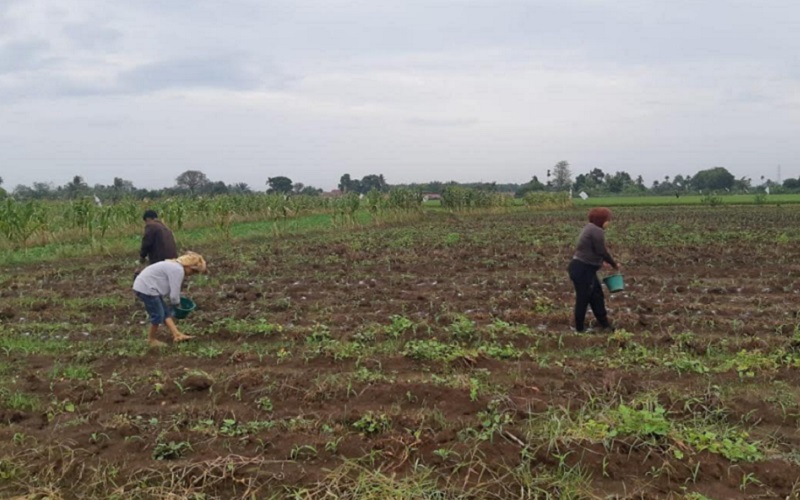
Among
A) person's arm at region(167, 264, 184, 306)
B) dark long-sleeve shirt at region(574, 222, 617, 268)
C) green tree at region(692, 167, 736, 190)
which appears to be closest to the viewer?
person's arm at region(167, 264, 184, 306)

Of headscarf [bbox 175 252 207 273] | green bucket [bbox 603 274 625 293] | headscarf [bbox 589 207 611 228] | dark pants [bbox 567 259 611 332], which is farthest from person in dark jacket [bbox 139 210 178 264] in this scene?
green bucket [bbox 603 274 625 293]

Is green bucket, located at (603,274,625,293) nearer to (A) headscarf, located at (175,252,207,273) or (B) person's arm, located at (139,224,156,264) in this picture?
(A) headscarf, located at (175,252,207,273)

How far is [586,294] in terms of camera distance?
720 centimetres

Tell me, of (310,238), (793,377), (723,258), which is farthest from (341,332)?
(310,238)

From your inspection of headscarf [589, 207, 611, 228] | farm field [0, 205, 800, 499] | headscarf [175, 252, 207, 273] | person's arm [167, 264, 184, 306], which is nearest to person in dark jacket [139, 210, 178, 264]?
farm field [0, 205, 800, 499]

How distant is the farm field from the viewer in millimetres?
3764

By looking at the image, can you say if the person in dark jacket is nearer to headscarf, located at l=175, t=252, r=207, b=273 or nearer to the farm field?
the farm field

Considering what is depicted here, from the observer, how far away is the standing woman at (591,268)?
7.20 metres

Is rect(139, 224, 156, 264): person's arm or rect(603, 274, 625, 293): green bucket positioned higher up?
rect(139, 224, 156, 264): person's arm

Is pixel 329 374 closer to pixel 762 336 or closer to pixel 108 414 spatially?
pixel 108 414

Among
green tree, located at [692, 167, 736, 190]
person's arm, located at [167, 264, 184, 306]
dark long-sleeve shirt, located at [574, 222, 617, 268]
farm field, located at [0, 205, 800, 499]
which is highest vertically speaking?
green tree, located at [692, 167, 736, 190]

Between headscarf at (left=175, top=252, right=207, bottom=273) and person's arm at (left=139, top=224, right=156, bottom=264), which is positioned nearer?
headscarf at (left=175, top=252, right=207, bottom=273)

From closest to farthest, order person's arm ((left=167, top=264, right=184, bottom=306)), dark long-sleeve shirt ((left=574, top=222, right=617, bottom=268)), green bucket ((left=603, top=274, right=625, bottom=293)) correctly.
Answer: person's arm ((left=167, top=264, right=184, bottom=306)) → dark long-sleeve shirt ((left=574, top=222, right=617, bottom=268)) → green bucket ((left=603, top=274, right=625, bottom=293))

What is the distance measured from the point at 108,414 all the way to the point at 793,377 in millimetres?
6042
